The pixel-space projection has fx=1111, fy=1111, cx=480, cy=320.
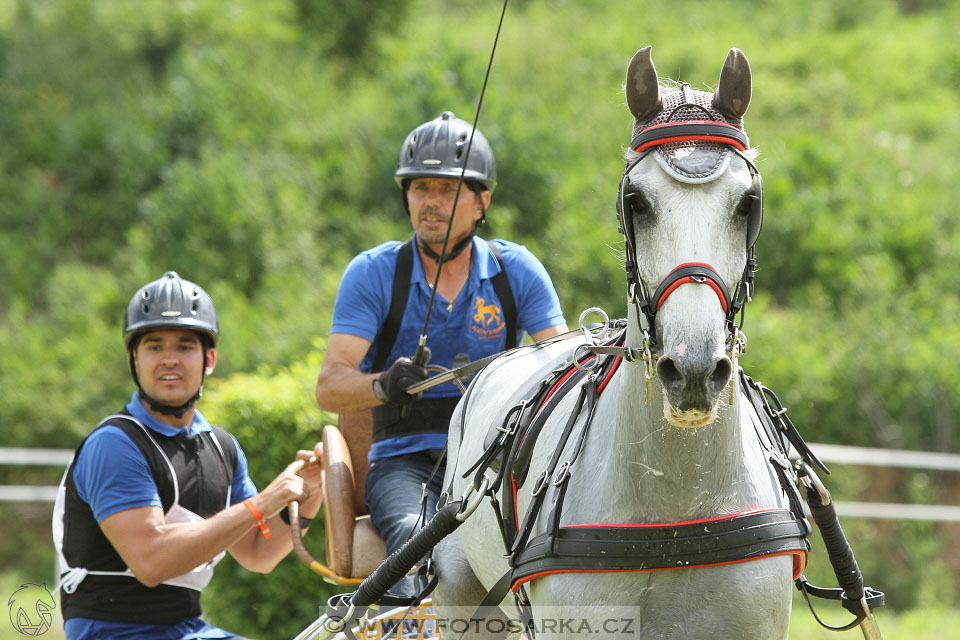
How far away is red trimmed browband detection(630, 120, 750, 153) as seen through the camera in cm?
259

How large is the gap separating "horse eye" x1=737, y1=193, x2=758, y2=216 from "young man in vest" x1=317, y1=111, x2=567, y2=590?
1.90m

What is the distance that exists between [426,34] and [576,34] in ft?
9.13

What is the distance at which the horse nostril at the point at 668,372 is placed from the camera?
7.94 feet

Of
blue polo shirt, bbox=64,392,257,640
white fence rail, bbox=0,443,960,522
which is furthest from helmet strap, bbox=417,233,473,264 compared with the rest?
white fence rail, bbox=0,443,960,522

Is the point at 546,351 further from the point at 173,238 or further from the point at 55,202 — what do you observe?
the point at 55,202

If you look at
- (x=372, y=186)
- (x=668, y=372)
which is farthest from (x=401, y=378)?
(x=372, y=186)

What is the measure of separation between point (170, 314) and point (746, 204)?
9.31 feet

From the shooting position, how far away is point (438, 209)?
4566 mm

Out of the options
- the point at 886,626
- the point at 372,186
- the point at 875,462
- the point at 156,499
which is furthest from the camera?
the point at 372,186

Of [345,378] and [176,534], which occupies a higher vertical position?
[345,378]

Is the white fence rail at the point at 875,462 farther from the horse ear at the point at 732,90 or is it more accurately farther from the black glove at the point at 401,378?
the horse ear at the point at 732,90

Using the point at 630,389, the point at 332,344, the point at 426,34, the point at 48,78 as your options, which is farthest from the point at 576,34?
the point at 630,389

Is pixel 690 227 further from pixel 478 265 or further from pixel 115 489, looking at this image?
pixel 115 489

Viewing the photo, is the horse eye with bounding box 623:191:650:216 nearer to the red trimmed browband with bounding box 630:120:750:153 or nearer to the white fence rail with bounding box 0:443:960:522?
the red trimmed browband with bounding box 630:120:750:153
